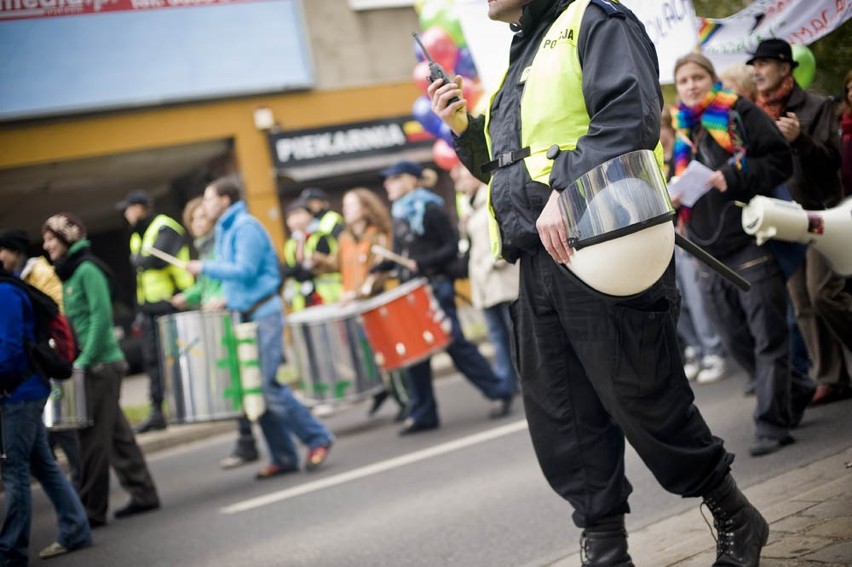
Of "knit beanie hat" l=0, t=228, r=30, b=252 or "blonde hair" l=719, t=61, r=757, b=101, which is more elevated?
"blonde hair" l=719, t=61, r=757, b=101

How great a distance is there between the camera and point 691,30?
6480 millimetres

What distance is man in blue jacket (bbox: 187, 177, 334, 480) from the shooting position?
7.87m

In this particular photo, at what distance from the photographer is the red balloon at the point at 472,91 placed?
40.6 ft

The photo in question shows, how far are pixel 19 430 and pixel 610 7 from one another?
160 inches

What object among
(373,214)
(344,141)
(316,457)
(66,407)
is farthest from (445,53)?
(66,407)

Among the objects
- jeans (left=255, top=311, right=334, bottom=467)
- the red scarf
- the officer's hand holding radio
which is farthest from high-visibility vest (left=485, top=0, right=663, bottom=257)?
jeans (left=255, top=311, right=334, bottom=467)

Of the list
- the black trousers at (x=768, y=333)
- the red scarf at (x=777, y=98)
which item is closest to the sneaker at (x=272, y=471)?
the black trousers at (x=768, y=333)

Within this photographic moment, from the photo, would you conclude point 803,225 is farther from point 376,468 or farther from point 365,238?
point 365,238

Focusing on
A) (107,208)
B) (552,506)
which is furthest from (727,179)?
(107,208)

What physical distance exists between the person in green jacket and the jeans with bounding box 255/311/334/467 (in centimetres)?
93

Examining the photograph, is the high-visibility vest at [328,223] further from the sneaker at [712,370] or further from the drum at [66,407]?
the drum at [66,407]

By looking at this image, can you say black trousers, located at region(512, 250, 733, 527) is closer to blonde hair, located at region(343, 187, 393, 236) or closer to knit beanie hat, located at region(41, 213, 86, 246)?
knit beanie hat, located at region(41, 213, 86, 246)

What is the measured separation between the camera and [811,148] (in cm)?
620

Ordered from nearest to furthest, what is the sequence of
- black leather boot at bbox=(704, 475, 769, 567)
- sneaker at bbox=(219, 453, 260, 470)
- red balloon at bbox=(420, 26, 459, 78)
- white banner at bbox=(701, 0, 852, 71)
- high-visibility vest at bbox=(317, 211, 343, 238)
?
black leather boot at bbox=(704, 475, 769, 567) → white banner at bbox=(701, 0, 852, 71) → sneaker at bbox=(219, 453, 260, 470) → high-visibility vest at bbox=(317, 211, 343, 238) → red balloon at bbox=(420, 26, 459, 78)
